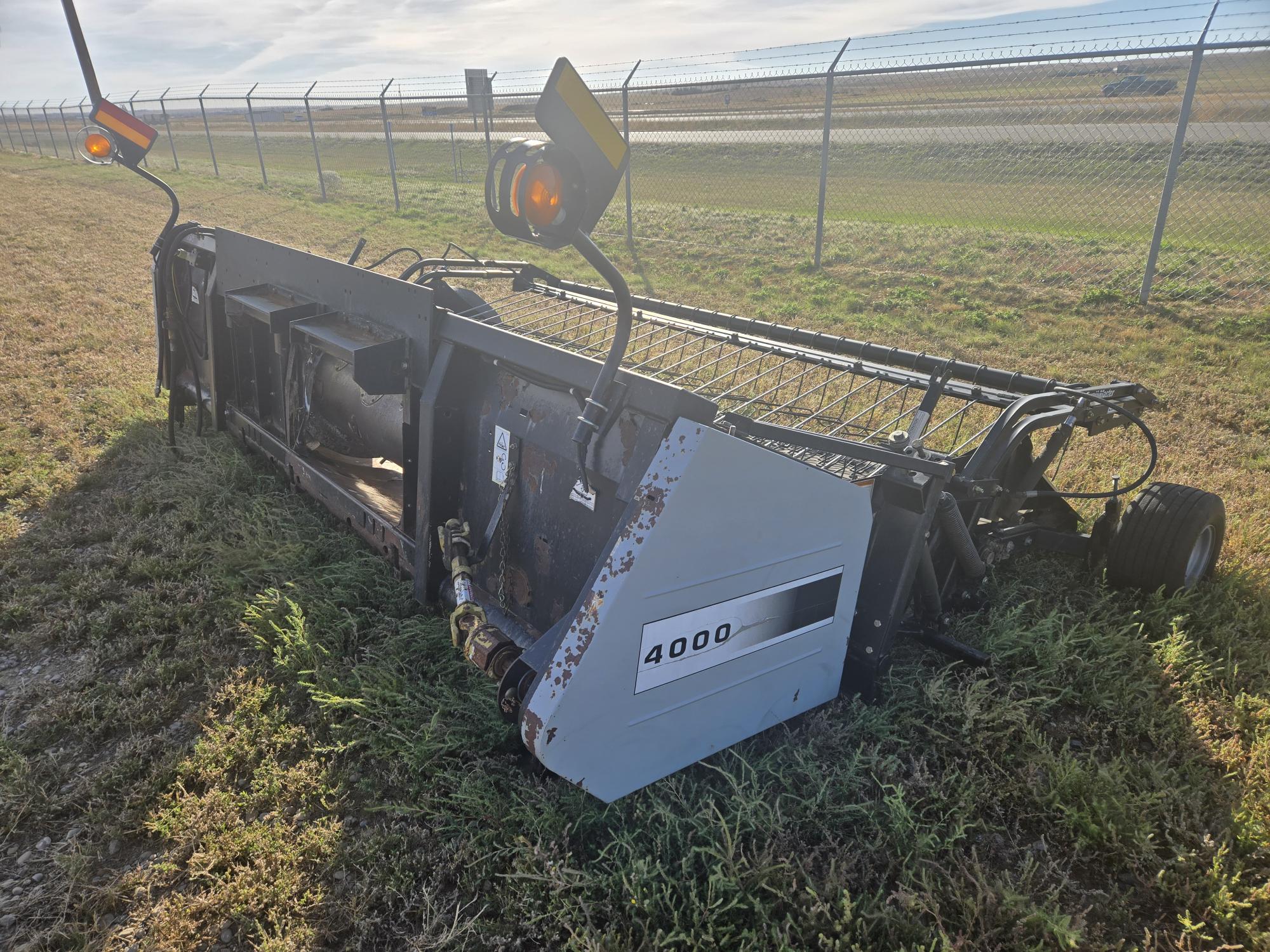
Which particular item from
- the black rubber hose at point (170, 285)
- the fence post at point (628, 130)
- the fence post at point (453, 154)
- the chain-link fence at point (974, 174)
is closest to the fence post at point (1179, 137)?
the chain-link fence at point (974, 174)

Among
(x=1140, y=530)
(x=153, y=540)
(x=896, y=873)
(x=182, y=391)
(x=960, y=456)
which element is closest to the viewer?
(x=896, y=873)

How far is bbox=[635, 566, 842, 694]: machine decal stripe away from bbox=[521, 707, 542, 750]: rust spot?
0.25 meters

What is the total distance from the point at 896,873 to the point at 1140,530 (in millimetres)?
1802

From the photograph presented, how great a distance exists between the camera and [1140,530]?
2.99 meters

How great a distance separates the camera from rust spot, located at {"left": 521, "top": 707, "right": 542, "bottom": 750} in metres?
1.70

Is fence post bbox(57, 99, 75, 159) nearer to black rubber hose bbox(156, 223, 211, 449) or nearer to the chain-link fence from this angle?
the chain-link fence

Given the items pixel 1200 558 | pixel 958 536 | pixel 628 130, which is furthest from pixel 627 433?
pixel 628 130

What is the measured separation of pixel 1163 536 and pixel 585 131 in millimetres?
2704

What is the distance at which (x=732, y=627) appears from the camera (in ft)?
6.50

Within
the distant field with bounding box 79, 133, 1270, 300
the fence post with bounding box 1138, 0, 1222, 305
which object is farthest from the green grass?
the distant field with bounding box 79, 133, 1270, 300

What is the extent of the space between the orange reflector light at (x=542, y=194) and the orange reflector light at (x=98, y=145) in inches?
139

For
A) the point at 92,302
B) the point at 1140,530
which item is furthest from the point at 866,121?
the point at 1140,530

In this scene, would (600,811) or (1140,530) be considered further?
(1140,530)

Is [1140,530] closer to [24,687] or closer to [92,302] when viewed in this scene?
[24,687]
